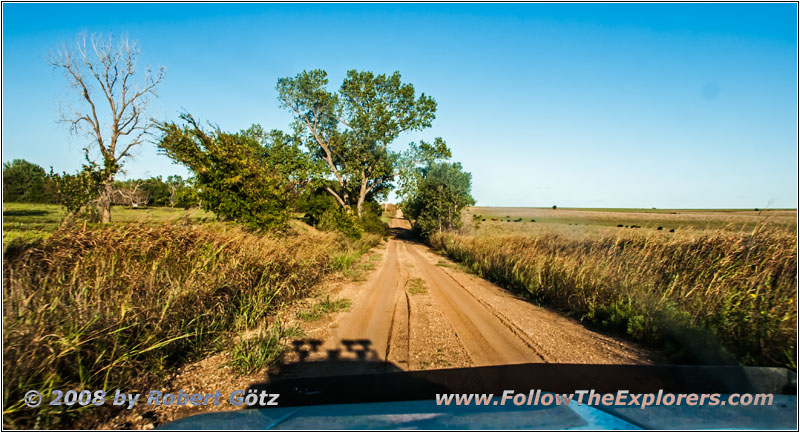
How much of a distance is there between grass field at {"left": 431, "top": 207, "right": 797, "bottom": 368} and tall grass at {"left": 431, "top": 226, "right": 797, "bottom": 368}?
12 mm

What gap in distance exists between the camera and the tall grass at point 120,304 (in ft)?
7.98

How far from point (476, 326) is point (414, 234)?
30.2 meters

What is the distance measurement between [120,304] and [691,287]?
838 centimetres

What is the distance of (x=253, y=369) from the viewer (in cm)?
340

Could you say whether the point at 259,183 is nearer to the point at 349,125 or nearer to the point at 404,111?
the point at 349,125

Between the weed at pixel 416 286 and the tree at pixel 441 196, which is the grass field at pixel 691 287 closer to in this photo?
the weed at pixel 416 286

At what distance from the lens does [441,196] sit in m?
26.2

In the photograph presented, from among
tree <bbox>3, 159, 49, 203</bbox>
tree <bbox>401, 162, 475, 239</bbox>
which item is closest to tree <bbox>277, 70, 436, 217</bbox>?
tree <bbox>401, 162, 475, 239</bbox>

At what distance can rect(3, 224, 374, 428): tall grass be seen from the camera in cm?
243

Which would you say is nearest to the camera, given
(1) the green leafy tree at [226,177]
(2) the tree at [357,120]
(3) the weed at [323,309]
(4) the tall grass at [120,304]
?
(4) the tall grass at [120,304]

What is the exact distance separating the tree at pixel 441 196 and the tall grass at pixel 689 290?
17666 mm

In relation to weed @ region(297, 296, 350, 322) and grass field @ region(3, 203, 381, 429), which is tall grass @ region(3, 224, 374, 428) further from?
weed @ region(297, 296, 350, 322)

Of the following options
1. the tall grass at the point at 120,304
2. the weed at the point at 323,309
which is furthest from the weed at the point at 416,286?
the tall grass at the point at 120,304

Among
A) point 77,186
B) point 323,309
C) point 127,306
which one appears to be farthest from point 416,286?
point 77,186
